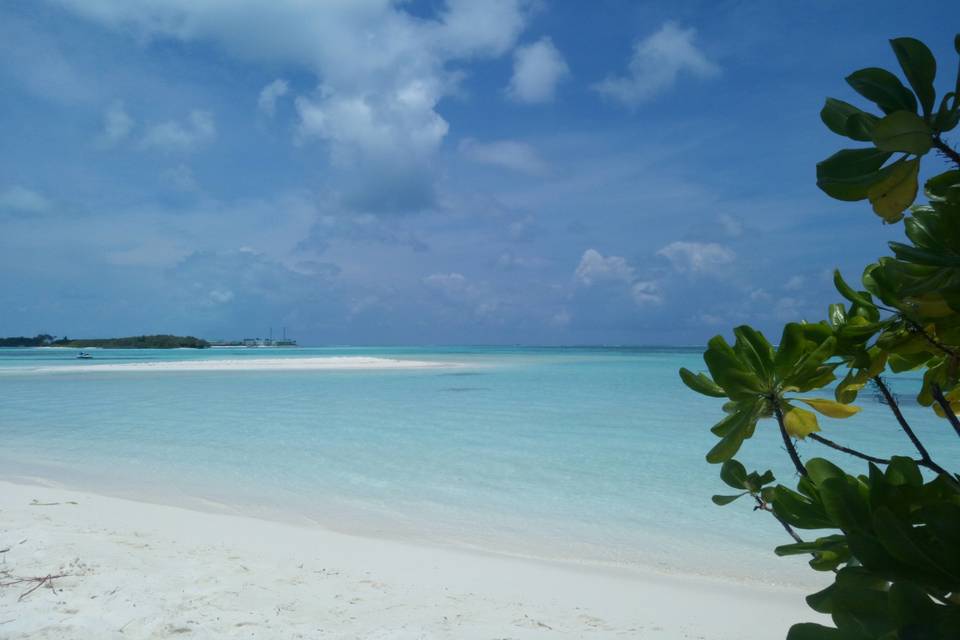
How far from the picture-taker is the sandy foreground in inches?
112

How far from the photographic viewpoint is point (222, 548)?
4.05m

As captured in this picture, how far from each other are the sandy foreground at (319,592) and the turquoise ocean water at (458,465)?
24.5 inches

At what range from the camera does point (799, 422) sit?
0.97 m

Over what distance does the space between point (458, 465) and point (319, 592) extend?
13.6 feet

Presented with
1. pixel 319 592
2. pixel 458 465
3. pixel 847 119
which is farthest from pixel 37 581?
pixel 458 465

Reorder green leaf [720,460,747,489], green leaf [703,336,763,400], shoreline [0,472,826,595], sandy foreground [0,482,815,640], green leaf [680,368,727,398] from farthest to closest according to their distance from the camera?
1. shoreline [0,472,826,595]
2. sandy foreground [0,482,815,640]
3. green leaf [720,460,747,489]
4. green leaf [680,368,727,398]
5. green leaf [703,336,763,400]

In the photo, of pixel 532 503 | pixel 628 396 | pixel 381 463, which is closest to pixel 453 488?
pixel 532 503

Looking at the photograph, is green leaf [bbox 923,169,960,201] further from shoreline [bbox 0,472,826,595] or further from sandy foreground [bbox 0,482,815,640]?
shoreline [bbox 0,472,826,595]

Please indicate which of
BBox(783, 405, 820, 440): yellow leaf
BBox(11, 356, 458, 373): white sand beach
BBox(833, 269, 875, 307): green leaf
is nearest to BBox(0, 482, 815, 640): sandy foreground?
BBox(783, 405, 820, 440): yellow leaf

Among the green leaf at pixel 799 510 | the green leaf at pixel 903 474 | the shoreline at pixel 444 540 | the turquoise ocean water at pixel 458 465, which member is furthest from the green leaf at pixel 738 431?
the turquoise ocean water at pixel 458 465

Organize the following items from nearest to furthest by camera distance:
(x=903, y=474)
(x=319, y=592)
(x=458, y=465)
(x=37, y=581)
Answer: (x=903, y=474)
(x=37, y=581)
(x=319, y=592)
(x=458, y=465)

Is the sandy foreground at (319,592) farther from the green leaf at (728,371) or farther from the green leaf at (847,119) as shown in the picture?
the green leaf at (847,119)

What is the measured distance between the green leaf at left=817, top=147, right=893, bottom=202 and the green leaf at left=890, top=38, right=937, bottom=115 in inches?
2.5

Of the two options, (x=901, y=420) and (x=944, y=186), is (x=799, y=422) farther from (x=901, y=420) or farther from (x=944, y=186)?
(x=944, y=186)
